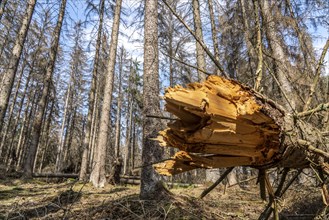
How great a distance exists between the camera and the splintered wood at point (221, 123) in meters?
1.54

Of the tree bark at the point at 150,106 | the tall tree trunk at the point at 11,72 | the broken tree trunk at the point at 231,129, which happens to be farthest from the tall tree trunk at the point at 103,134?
the broken tree trunk at the point at 231,129

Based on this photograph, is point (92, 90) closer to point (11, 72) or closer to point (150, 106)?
point (11, 72)

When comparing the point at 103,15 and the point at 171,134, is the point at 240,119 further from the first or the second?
the point at 103,15

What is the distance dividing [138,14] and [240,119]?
22.0 ft

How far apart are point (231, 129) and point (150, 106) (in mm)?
3036

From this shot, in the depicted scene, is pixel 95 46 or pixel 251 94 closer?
pixel 251 94

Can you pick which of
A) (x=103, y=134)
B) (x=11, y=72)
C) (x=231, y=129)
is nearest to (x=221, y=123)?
(x=231, y=129)

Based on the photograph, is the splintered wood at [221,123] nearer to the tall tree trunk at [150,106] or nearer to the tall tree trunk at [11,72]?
the tall tree trunk at [150,106]

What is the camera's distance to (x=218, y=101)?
5.14 feet

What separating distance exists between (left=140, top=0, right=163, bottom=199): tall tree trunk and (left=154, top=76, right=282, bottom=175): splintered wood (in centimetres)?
199

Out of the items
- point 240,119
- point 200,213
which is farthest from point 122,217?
point 240,119

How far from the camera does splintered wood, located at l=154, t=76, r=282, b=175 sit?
5.05ft

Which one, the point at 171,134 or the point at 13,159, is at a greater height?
the point at 13,159

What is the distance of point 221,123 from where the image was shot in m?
1.58
